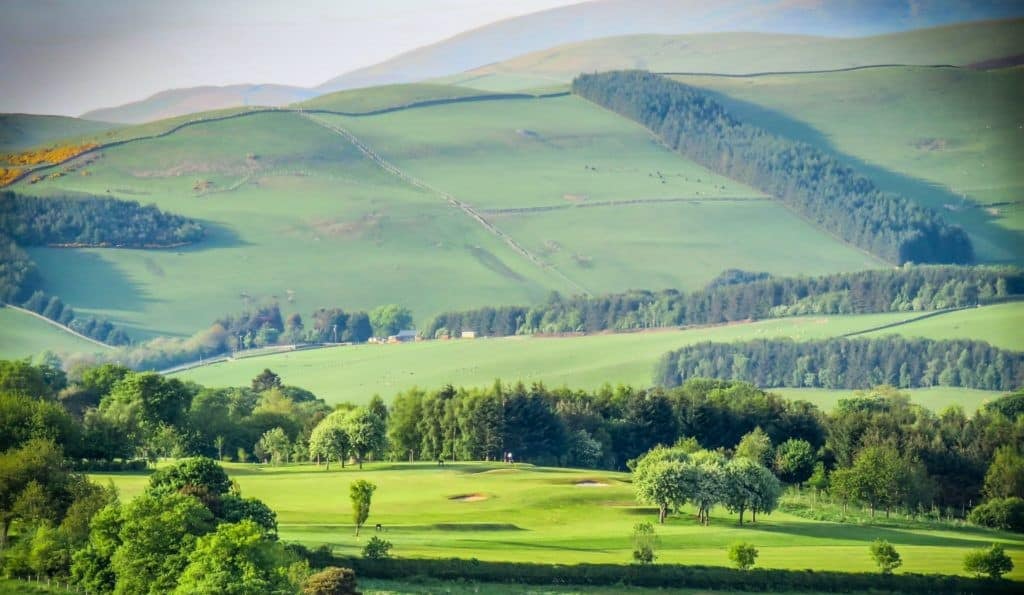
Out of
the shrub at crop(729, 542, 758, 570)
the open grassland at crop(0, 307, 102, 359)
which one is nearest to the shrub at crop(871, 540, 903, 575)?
the shrub at crop(729, 542, 758, 570)

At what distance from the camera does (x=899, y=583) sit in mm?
77125

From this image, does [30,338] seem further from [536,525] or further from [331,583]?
[331,583]

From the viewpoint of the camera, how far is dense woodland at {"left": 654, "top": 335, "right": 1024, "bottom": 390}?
157 metres

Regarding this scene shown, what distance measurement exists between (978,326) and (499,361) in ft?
144

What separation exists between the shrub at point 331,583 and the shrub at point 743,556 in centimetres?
1820

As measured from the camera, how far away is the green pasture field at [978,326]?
6432 inches

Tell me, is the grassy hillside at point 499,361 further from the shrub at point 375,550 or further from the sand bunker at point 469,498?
the shrub at point 375,550

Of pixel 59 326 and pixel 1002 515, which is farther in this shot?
pixel 59 326

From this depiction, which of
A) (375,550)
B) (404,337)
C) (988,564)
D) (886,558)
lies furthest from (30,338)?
(988,564)

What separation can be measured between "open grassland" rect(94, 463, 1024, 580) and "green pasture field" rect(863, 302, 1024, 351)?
215 feet

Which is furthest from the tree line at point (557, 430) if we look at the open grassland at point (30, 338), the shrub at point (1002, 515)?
the open grassland at point (30, 338)

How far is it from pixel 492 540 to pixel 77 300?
122 metres

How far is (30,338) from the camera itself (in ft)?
591

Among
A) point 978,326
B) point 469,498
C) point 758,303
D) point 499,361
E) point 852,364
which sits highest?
point 758,303
